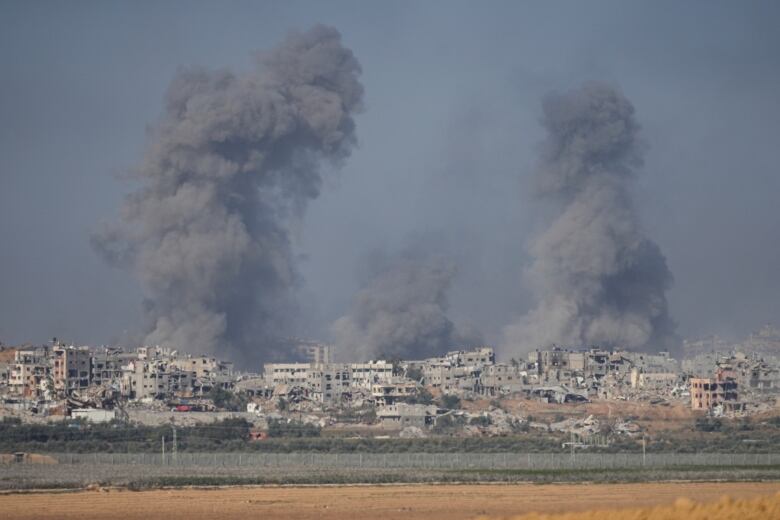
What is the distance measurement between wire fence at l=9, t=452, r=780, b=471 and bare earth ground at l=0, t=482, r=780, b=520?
9708 millimetres

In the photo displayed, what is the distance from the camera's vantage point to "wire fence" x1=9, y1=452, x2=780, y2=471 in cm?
5475

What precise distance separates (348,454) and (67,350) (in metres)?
42.9

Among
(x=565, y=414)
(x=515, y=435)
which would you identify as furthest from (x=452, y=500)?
(x=565, y=414)

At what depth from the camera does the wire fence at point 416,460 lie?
54753 mm

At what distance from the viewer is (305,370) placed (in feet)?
337

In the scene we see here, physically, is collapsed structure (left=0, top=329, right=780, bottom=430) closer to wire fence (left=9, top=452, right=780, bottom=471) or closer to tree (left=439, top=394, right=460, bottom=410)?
tree (left=439, top=394, right=460, bottom=410)

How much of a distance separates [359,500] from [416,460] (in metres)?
18.7

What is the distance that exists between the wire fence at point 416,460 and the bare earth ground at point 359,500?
9708 millimetres

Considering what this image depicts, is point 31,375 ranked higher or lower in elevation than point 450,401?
higher

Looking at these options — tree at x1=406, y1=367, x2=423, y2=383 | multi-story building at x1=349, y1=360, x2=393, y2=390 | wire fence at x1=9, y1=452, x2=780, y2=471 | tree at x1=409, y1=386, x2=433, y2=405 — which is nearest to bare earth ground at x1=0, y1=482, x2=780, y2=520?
wire fence at x1=9, y1=452, x2=780, y2=471

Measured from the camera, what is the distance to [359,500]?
3841 cm

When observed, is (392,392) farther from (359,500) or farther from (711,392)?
(359,500)

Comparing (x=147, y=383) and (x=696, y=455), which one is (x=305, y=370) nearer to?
(x=147, y=383)

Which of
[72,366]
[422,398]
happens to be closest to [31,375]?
[72,366]
